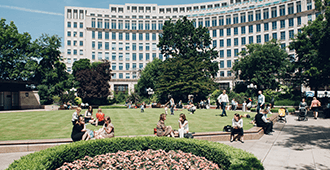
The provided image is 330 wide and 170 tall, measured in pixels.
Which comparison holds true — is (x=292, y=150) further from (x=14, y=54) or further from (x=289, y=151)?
(x=14, y=54)

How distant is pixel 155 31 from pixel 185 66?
121 ft

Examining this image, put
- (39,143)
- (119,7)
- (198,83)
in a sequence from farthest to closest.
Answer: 1. (119,7)
2. (198,83)
3. (39,143)

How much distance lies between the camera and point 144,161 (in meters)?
7.05

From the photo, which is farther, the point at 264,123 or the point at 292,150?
the point at 264,123

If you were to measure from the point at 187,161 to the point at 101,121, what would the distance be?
26.5 feet

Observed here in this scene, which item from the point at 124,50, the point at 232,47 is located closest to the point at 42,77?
the point at 124,50

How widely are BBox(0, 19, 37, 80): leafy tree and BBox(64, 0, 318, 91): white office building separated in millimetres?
27045

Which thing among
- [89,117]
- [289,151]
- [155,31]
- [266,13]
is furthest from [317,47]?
[155,31]

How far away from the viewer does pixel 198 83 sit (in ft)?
122

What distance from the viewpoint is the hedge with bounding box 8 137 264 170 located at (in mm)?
5500

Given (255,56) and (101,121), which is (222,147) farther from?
(255,56)

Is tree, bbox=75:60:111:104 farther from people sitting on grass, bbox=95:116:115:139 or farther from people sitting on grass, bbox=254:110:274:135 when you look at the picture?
people sitting on grass, bbox=254:110:274:135

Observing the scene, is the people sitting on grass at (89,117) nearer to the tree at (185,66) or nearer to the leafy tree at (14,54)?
the tree at (185,66)

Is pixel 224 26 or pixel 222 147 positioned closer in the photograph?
pixel 222 147
